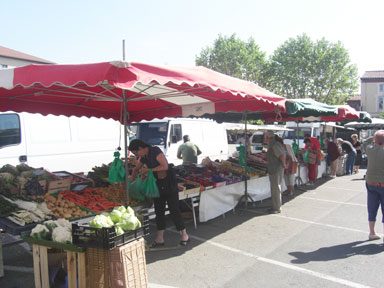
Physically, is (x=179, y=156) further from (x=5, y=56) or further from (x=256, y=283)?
(x=5, y=56)

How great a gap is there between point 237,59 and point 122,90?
50833mm

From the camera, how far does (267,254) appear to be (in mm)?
5707

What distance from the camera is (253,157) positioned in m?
11.1

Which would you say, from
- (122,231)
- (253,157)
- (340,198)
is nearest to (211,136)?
(253,157)

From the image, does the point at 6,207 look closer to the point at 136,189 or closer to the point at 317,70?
the point at 136,189

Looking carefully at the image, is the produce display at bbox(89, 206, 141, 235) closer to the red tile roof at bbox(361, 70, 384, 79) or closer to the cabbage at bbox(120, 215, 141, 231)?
the cabbage at bbox(120, 215, 141, 231)

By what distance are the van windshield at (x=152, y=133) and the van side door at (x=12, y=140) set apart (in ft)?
13.0

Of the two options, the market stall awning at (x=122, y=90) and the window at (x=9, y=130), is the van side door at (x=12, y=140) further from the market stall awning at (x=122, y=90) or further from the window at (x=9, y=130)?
the market stall awning at (x=122, y=90)

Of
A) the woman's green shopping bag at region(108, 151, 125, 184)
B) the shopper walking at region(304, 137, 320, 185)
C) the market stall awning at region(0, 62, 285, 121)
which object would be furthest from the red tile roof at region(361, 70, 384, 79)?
the woman's green shopping bag at region(108, 151, 125, 184)

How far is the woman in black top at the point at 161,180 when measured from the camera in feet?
19.0

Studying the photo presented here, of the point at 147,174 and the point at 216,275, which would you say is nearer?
the point at 216,275

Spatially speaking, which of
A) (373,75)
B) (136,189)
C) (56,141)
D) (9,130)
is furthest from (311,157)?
(373,75)

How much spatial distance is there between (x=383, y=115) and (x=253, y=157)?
54716 millimetres

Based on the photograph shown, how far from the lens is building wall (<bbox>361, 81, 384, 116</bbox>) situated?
6625cm
